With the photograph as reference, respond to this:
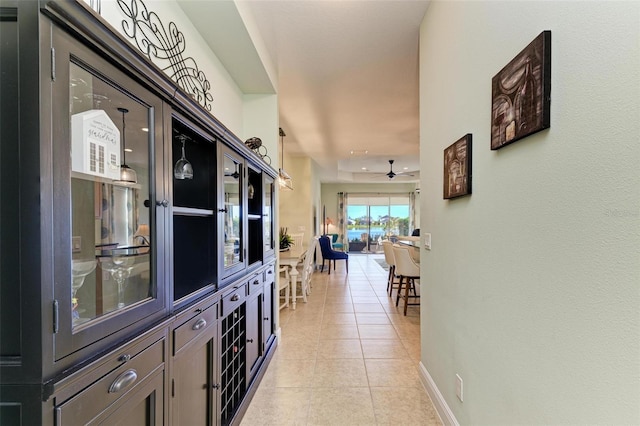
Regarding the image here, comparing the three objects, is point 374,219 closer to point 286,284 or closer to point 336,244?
point 336,244

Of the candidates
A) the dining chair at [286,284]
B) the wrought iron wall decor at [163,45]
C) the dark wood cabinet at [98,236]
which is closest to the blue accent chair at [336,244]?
the dining chair at [286,284]

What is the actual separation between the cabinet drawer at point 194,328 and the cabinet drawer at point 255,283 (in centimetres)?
63

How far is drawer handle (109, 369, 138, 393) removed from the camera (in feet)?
2.76

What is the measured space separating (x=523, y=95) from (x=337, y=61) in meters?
2.32

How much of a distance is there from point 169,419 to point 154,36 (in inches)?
74.9

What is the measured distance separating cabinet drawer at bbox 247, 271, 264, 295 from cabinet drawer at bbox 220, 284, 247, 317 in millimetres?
120

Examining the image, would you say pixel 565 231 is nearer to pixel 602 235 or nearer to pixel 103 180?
pixel 602 235

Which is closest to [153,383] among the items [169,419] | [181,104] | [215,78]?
[169,419]

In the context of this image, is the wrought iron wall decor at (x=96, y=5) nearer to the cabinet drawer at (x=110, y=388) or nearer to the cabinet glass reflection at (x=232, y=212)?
the cabinet glass reflection at (x=232, y=212)

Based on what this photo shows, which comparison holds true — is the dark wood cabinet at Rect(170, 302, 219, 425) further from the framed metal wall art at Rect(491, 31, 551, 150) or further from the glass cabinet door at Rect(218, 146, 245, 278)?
the framed metal wall art at Rect(491, 31, 551, 150)

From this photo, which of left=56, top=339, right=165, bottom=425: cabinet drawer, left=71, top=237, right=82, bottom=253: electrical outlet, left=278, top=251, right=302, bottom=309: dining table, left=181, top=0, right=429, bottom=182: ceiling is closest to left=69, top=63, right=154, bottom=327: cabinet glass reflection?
left=71, top=237, right=82, bottom=253: electrical outlet

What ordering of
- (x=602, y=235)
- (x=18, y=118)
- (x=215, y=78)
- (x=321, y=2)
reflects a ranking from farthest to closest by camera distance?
1. (x=215, y=78)
2. (x=321, y=2)
3. (x=602, y=235)
4. (x=18, y=118)

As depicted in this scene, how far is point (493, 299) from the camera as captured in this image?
134cm

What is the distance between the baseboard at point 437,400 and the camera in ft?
6.02
